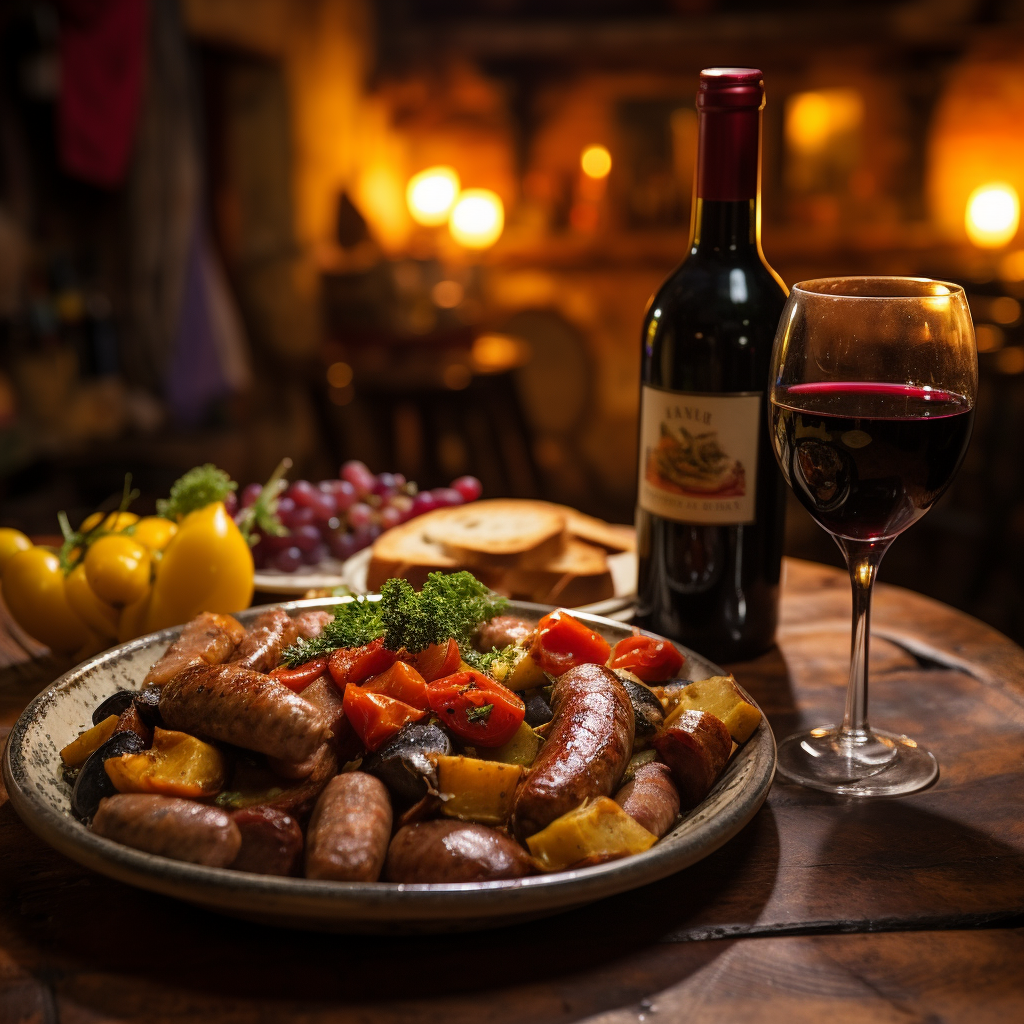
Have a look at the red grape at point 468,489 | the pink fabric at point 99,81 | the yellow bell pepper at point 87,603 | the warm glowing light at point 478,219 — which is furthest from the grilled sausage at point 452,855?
the warm glowing light at point 478,219

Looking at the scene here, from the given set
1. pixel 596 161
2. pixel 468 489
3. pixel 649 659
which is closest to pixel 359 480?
pixel 468 489

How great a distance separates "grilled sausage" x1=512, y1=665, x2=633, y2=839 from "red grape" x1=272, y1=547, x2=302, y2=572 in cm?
82

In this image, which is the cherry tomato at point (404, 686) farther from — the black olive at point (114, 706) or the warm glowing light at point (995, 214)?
the warm glowing light at point (995, 214)

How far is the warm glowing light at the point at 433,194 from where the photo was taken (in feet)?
22.3

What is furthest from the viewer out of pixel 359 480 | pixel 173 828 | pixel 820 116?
pixel 820 116

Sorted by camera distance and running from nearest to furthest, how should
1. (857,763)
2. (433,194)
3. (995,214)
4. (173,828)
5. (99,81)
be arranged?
(173,828) → (857,763) → (99,81) → (995,214) → (433,194)

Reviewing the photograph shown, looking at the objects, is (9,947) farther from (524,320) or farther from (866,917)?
(524,320)

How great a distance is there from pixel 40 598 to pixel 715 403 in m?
0.96

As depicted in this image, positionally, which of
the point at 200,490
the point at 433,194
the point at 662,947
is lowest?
the point at 662,947

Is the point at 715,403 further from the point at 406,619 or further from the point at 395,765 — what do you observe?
the point at 395,765

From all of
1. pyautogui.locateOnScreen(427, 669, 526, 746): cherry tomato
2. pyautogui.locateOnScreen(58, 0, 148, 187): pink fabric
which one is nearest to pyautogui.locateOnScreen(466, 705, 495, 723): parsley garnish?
pyautogui.locateOnScreen(427, 669, 526, 746): cherry tomato

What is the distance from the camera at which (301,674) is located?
1.18 metres

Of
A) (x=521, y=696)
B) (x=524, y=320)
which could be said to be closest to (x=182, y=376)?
(x=524, y=320)

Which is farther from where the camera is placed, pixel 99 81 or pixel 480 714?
pixel 99 81
